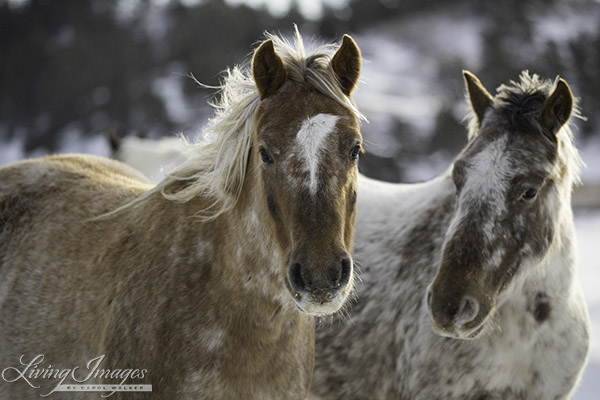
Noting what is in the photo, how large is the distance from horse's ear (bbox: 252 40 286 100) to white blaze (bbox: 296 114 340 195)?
297 mm

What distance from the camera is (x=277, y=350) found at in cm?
274

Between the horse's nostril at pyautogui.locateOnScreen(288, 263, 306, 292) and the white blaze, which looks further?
the white blaze

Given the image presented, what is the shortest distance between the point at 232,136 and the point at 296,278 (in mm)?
842

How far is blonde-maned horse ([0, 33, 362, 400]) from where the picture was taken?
244 cm

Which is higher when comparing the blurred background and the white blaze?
the white blaze

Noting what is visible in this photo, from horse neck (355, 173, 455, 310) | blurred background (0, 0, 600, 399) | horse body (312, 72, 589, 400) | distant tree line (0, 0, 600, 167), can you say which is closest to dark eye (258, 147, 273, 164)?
horse body (312, 72, 589, 400)

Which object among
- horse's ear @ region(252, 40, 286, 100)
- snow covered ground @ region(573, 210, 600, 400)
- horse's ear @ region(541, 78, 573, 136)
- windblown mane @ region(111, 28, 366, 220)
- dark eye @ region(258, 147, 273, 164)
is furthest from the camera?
snow covered ground @ region(573, 210, 600, 400)

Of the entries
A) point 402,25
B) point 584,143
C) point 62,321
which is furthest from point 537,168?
point 402,25

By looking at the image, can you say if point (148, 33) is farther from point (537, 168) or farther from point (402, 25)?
point (537, 168)

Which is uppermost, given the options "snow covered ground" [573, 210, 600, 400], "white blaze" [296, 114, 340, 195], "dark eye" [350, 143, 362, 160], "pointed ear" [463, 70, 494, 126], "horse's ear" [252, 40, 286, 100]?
"horse's ear" [252, 40, 286, 100]

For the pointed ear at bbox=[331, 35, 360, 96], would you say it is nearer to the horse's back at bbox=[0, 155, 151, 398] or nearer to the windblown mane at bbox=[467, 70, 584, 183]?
the windblown mane at bbox=[467, 70, 584, 183]

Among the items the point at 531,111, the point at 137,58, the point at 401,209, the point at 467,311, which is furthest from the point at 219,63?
the point at 467,311

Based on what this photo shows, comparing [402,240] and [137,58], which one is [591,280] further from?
[137,58]

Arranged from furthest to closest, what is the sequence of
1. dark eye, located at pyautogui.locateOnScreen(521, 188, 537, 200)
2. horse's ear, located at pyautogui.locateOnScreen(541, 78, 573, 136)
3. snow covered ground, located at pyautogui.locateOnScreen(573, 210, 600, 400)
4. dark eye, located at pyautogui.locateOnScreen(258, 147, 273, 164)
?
1. snow covered ground, located at pyautogui.locateOnScreen(573, 210, 600, 400)
2. horse's ear, located at pyautogui.locateOnScreen(541, 78, 573, 136)
3. dark eye, located at pyautogui.locateOnScreen(521, 188, 537, 200)
4. dark eye, located at pyautogui.locateOnScreen(258, 147, 273, 164)
